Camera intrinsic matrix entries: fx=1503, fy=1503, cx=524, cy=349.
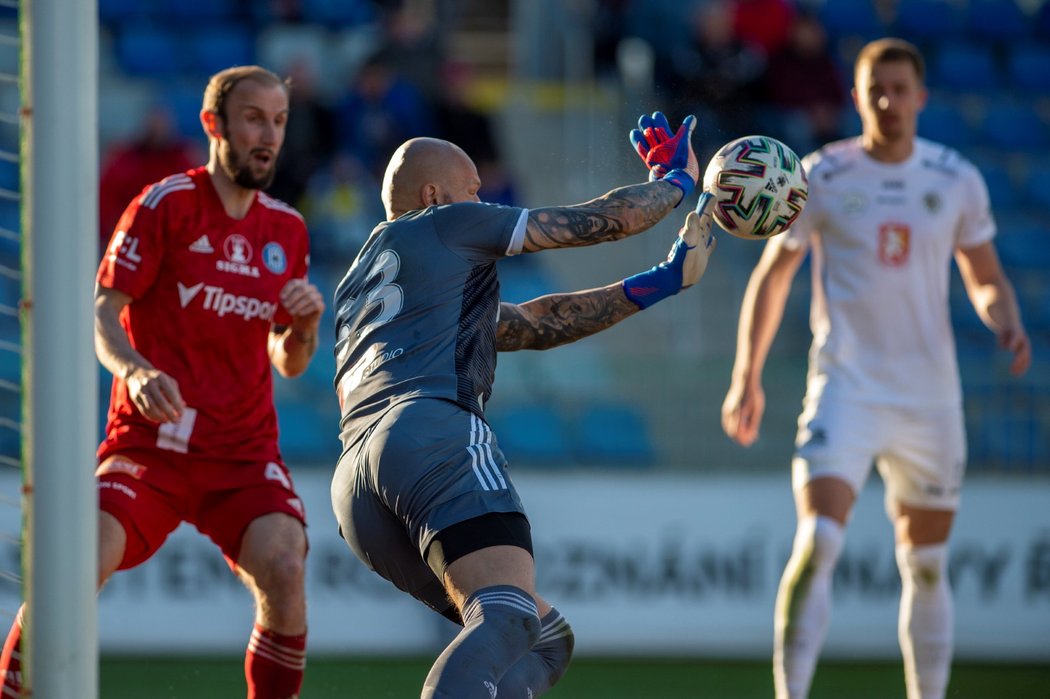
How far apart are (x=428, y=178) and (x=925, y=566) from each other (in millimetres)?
Answer: 2789

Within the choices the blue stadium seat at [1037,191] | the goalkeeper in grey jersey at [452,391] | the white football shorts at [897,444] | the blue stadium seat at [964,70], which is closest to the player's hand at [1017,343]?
the white football shorts at [897,444]

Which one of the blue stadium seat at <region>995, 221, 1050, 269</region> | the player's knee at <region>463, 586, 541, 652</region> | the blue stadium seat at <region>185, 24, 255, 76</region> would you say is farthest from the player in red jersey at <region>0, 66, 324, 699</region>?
the blue stadium seat at <region>185, 24, 255, 76</region>

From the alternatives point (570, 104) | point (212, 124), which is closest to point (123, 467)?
point (212, 124)

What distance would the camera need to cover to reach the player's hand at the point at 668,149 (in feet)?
14.8

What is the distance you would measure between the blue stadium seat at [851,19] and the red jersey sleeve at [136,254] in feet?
27.7

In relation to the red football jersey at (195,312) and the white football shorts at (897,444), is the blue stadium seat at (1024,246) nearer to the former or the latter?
the white football shorts at (897,444)

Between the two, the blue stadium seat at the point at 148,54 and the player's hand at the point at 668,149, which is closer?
the player's hand at the point at 668,149

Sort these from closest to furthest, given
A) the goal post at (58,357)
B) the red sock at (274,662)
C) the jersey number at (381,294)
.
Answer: the goal post at (58,357)
the jersey number at (381,294)
the red sock at (274,662)

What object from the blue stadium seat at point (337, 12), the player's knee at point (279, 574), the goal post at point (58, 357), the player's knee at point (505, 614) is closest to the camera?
the player's knee at point (505, 614)

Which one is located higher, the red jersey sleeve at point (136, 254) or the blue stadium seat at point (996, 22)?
the blue stadium seat at point (996, 22)

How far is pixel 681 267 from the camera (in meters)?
4.46

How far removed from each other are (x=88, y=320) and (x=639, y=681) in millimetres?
4245

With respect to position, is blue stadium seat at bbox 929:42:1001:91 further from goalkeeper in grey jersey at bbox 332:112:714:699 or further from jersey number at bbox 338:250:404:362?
jersey number at bbox 338:250:404:362

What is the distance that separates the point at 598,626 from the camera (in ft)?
26.7
